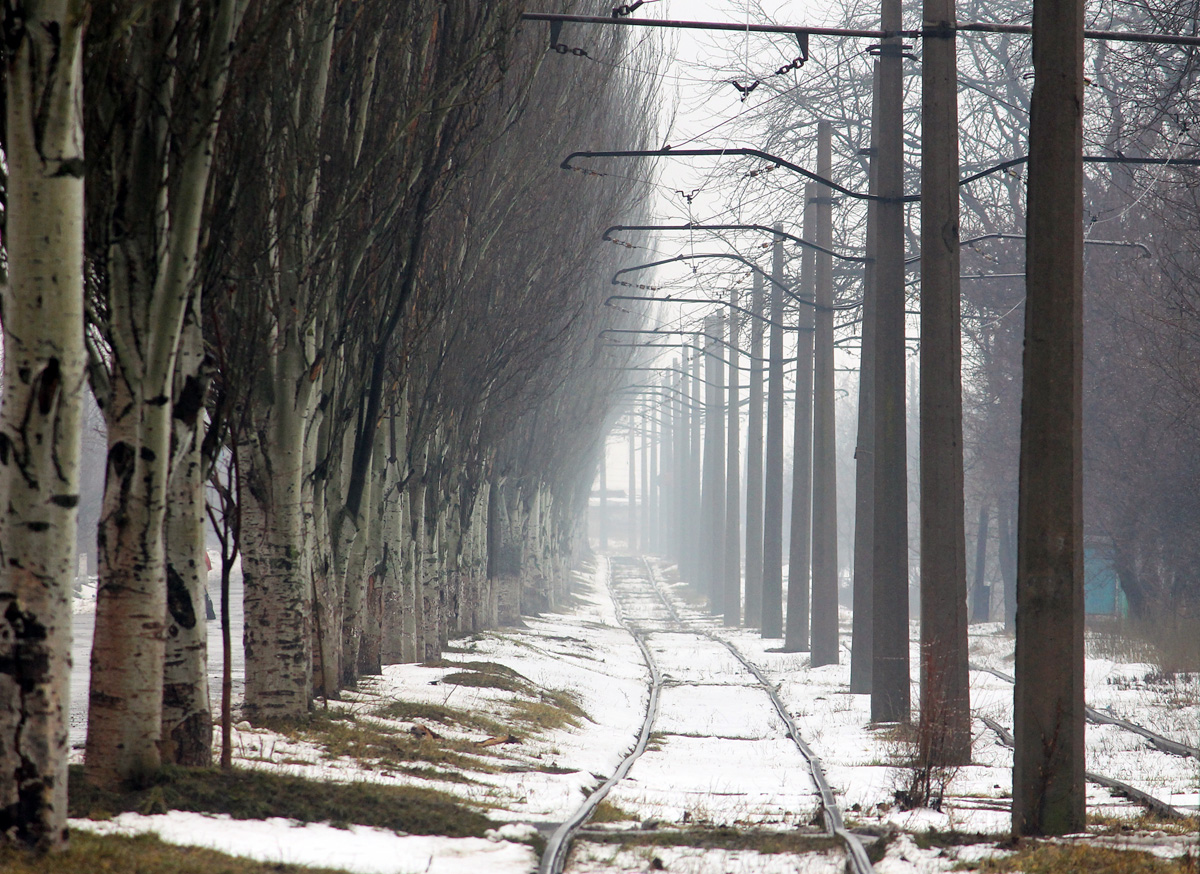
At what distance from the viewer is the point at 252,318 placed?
25.1 ft

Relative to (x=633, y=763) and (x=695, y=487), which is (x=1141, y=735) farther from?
(x=695, y=487)

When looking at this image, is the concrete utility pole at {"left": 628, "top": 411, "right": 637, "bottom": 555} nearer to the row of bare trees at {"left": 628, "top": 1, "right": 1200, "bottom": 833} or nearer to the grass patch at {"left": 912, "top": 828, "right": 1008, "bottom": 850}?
the row of bare trees at {"left": 628, "top": 1, "right": 1200, "bottom": 833}

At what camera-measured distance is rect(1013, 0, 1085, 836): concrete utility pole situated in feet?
23.8

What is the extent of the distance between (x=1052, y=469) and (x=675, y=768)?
522 cm

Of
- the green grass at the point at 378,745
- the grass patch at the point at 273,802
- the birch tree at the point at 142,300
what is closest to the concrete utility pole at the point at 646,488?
the green grass at the point at 378,745

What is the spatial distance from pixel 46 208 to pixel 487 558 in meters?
23.7

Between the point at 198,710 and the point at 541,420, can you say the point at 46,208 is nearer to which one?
the point at 198,710

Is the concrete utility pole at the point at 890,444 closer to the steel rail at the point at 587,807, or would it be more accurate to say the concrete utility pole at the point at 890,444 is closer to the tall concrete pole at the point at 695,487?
the steel rail at the point at 587,807

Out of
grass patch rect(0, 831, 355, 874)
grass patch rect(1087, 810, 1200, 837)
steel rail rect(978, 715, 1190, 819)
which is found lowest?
steel rail rect(978, 715, 1190, 819)

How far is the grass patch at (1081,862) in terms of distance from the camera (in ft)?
18.6

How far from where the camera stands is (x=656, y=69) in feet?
71.7

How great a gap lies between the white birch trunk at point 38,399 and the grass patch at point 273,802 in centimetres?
92

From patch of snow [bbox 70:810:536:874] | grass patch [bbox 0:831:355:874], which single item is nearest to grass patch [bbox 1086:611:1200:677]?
patch of snow [bbox 70:810:536:874]

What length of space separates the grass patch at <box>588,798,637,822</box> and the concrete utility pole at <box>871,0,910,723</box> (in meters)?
6.89
